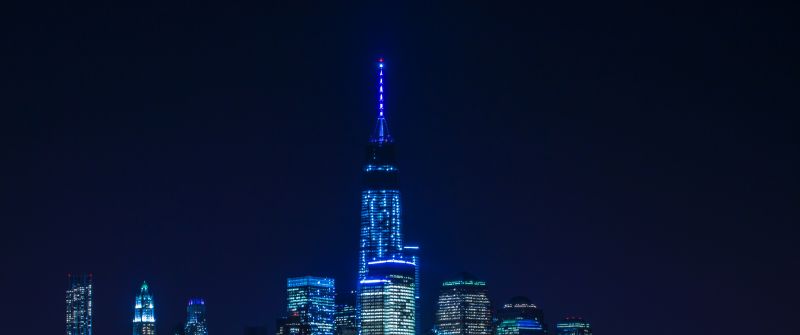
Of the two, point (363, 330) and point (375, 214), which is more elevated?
point (375, 214)

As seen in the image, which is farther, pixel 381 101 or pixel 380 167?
pixel 380 167

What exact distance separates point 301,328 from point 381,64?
22.6m

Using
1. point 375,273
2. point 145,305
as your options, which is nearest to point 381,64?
point 375,273

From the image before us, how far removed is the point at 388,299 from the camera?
361 feet

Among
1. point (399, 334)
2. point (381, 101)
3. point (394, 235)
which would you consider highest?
point (381, 101)

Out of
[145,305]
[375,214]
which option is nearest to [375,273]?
[375,214]

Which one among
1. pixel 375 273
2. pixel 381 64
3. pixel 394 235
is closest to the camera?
pixel 381 64

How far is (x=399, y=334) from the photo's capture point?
109125mm

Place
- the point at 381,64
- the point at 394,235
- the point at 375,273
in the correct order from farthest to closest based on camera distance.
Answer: the point at 394,235 < the point at 375,273 < the point at 381,64

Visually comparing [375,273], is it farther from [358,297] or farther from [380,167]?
[380,167]

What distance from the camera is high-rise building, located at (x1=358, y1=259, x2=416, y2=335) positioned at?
108688mm

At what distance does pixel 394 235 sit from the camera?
121m

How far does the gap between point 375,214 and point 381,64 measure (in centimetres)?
1999

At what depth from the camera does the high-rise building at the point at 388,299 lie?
109 meters
